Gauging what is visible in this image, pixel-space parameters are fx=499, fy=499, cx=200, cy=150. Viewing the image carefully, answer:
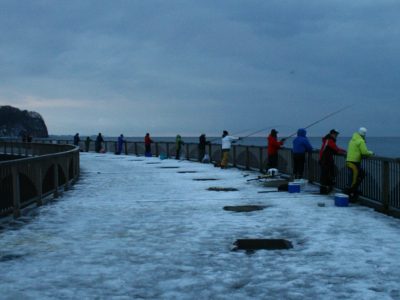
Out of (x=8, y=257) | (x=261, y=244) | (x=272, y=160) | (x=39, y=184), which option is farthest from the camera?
(x=272, y=160)

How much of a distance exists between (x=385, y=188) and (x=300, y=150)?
6.03 m

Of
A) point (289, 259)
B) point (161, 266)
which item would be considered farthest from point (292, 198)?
point (161, 266)

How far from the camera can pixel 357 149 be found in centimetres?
1189

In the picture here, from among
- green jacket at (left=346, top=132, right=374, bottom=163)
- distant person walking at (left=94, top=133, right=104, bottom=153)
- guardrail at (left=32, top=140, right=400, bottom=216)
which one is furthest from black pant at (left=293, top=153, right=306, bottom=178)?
distant person walking at (left=94, top=133, right=104, bottom=153)

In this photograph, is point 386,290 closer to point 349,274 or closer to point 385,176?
point 349,274

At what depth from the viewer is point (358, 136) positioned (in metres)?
A: 11.8

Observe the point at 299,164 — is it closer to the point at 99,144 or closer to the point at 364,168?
the point at 364,168

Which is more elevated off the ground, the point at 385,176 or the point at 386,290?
the point at 385,176

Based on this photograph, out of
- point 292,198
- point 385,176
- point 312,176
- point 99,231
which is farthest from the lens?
point 312,176

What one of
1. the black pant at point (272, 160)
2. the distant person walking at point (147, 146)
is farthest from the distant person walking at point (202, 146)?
the black pant at point (272, 160)

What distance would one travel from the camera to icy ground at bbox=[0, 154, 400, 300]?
5496mm

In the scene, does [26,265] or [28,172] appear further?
[28,172]

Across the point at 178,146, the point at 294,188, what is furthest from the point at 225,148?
the point at 294,188

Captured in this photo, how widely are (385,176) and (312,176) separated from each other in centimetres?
590
